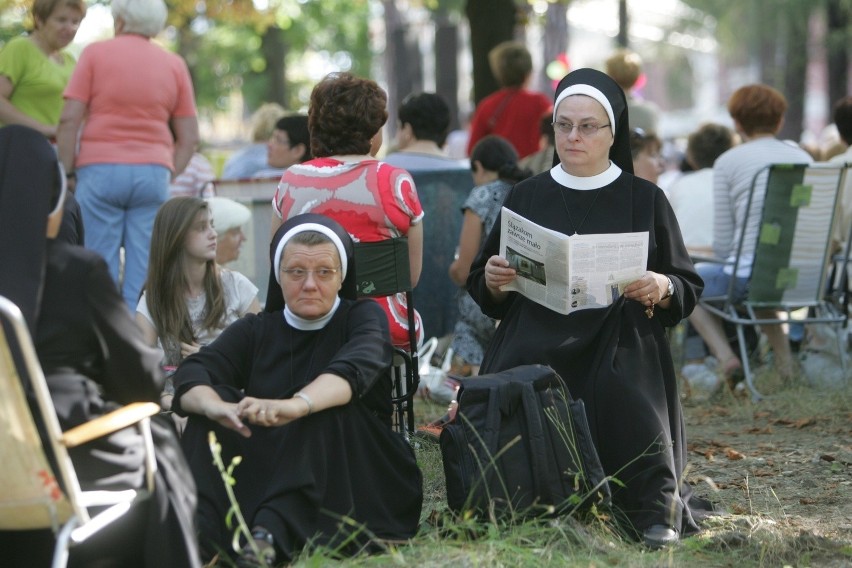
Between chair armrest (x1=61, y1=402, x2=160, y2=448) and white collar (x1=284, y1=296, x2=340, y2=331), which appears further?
white collar (x1=284, y1=296, x2=340, y2=331)

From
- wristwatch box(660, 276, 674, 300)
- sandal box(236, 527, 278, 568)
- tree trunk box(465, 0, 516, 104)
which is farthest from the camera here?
tree trunk box(465, 0, 516, 104)

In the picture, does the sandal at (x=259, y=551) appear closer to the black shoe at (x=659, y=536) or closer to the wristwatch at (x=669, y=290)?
the black shoe at (x=659, y=536)

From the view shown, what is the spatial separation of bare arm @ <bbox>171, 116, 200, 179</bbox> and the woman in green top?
0.72 m

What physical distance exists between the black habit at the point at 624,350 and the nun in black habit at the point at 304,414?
680 millimetres

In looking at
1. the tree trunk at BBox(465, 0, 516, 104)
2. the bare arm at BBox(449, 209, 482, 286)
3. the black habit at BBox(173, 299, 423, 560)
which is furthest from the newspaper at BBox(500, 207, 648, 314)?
the tree trunk at BBox(465, 0, 516, 104)

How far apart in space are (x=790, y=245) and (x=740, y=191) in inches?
19.6

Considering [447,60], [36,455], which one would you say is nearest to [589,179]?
[36,455]

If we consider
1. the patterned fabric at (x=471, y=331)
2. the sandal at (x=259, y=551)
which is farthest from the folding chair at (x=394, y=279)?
the patterned fabric at (x=471, y=331)

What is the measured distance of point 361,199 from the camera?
582 centimetres

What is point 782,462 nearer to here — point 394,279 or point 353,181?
point 394,279

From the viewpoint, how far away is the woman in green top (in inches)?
310

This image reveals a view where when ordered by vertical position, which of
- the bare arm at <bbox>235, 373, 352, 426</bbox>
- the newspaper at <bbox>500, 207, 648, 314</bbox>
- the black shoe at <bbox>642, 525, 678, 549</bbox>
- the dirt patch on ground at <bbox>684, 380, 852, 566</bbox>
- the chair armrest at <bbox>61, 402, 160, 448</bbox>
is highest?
the newspaper at <bbox>500, 207, 648, 314</bbox>

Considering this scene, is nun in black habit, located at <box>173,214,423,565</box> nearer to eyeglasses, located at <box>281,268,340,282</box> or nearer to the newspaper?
eyeglasses, located at <box>281,268,340,282</box>

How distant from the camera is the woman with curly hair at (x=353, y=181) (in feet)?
19.1
